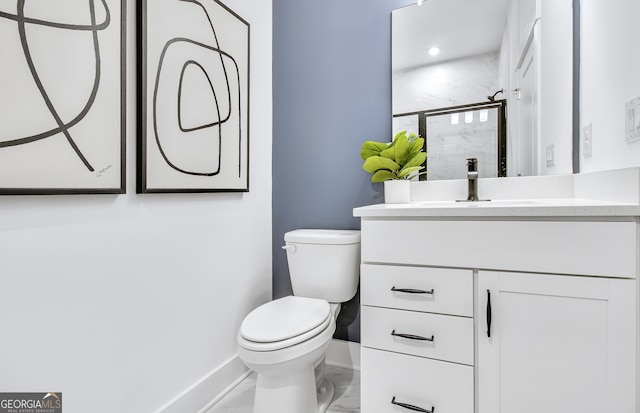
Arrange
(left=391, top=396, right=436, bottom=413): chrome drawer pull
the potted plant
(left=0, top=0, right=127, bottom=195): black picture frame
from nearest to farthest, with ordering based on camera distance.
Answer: (left=0, top=0, right=127, bottom=195): black picture frame → (left=391, top=396, right=436, bottom=413): chrome drawer pull → the potted plant

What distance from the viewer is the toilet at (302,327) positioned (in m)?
1.21

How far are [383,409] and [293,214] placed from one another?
3.84ft

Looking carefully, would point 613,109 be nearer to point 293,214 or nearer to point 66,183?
point 293,214

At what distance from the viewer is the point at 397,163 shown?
1680 mm

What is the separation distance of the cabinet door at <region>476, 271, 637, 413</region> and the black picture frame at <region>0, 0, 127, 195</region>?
1.28 m

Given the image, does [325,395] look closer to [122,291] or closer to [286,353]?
[286,353]

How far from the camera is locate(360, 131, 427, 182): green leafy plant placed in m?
→ 1.66

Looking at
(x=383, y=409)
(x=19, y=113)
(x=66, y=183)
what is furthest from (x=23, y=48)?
(x=383, y=409)

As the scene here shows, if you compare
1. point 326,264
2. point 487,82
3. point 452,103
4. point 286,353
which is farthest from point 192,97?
point 487,82

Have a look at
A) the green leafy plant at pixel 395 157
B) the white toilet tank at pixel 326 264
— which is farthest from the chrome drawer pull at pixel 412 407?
the green leafy plant at pixel 395 157

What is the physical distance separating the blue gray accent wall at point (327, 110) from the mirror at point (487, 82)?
0.42 feet

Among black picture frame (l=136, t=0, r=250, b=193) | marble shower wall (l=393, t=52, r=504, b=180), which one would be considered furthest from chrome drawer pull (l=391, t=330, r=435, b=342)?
black picture frame (l=136, t=0, r=250, b=193)

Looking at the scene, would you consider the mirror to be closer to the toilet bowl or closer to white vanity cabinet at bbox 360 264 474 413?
white vanity cabinet at bbox 360 264 474 413

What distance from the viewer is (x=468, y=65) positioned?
5.42 feet
